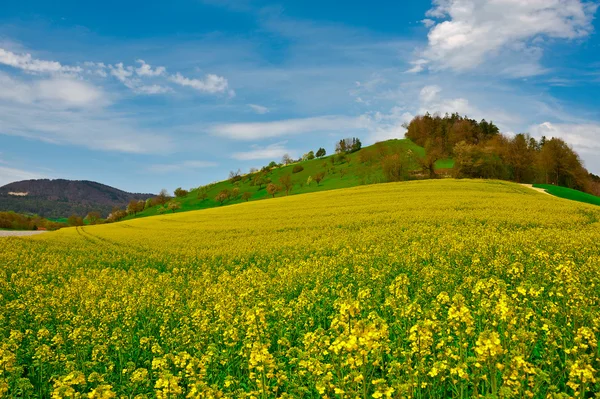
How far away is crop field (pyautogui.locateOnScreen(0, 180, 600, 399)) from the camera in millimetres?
4961

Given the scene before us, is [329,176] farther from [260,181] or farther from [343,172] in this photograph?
[260,181]

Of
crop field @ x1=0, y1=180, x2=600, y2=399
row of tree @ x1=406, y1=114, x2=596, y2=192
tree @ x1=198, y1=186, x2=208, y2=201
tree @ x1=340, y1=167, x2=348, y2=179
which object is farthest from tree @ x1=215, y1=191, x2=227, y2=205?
crop field @ x1=0, y1=180, x2=600, y2=399

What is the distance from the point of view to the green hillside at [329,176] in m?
86.8

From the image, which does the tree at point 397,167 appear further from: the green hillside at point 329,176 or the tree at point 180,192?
the tree at point 180,192

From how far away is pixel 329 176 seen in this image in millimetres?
112000

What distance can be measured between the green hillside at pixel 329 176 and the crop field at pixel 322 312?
173 feet

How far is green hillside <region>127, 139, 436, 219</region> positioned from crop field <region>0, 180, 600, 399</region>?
5271cm

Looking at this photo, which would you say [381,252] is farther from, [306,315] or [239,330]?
[239,330]

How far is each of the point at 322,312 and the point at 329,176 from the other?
103 meters

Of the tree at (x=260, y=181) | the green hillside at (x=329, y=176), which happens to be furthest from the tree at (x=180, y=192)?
the tree at (x=260, y=181)

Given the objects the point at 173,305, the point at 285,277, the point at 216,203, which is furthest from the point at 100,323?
the point at 216,203

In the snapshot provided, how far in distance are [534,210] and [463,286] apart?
26211 mm

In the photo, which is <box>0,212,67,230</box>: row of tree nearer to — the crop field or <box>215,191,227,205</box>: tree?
<box>215,191,227,205</box>: tree

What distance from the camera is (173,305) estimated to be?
35.7 feet
